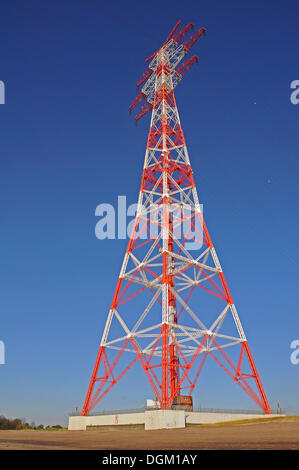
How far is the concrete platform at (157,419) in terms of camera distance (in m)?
25.8

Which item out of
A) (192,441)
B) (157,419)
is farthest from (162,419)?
(192,441)

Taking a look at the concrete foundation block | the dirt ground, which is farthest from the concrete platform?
the dirt ground

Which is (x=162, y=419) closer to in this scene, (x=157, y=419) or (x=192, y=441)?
(x=157, y=419)

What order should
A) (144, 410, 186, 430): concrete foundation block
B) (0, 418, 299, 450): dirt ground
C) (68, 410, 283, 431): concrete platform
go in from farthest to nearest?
(68, 410, 283, 431): concrete platform → (144, 410, 186, 430): concrete foundation block → (0, 418, 299, 450): dirt ground

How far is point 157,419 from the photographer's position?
25.8 metres

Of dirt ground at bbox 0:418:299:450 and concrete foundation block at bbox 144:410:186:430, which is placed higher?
concrete foundation block at bbox 144:410:186:430

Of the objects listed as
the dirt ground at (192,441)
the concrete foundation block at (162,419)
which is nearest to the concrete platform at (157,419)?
the concrete foundation block at (162,419)

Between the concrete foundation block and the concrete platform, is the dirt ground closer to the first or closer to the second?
the concrete foundation block

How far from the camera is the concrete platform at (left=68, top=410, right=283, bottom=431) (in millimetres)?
25812

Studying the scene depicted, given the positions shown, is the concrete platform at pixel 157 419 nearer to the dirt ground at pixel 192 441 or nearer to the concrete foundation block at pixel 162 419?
the concrete foundation block at pixel 162 419

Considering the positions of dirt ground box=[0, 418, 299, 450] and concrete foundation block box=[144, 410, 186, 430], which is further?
concrete foundation block box=[144, 410, 186, 430]

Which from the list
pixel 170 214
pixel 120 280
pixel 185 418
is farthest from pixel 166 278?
pixel 185 418
